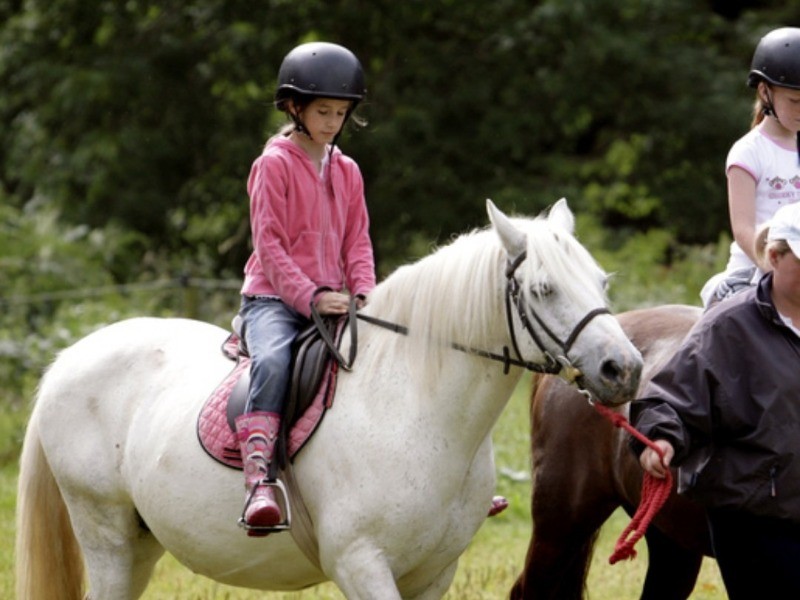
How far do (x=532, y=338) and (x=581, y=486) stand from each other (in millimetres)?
1650

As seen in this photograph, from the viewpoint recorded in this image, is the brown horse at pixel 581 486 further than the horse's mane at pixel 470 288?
Yes

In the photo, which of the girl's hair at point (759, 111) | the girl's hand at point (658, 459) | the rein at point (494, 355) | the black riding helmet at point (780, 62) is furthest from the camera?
the girl's hair at point (759, 111)

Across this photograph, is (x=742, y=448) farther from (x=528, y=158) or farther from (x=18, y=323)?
(x=528, y=158)

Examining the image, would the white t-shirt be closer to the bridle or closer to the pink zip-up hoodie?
the bridle

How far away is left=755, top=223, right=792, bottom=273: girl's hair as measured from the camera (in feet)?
13.6

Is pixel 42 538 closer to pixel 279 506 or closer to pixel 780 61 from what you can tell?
pixel 279 506

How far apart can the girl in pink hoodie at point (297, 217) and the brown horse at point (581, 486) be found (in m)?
1.27

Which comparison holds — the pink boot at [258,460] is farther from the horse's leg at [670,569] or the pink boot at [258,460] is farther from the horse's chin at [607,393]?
the horse's leg at [670,569]

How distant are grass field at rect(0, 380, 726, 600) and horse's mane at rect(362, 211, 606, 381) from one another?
7.90 feet

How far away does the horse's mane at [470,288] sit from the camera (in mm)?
4449

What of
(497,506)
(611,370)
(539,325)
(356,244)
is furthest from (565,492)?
(611,370)

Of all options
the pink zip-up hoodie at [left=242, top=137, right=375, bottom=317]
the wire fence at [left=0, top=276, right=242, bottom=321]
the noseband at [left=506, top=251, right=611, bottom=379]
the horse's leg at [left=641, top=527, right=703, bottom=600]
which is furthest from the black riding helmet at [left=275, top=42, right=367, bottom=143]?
the wire fence at [left=0, top=276, right=242, bottom=321]

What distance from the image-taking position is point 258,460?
187 inches

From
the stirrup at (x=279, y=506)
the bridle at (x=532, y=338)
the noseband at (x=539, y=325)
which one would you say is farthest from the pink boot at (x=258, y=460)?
the noseband at (x=539, y=325)
